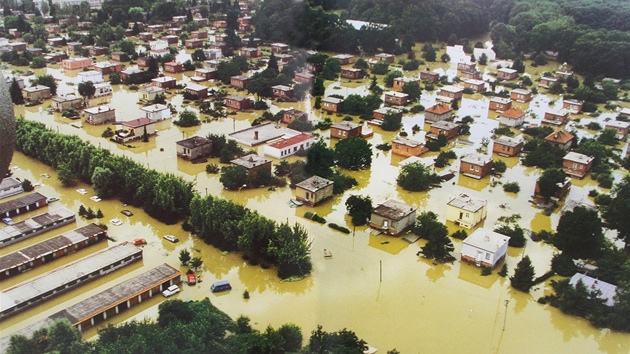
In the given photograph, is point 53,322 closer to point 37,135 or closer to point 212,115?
point 37,135

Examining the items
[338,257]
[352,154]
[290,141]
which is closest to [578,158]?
[352,154]

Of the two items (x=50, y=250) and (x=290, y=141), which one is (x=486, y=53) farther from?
(x=50, y=250)

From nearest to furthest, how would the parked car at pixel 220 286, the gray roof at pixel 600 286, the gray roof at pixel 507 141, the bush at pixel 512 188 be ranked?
the gray roof at pixel 600 286 < the parked car at pixel 220 286 < the bush at pixel 512 188 < the gray roof at pixel 507 141

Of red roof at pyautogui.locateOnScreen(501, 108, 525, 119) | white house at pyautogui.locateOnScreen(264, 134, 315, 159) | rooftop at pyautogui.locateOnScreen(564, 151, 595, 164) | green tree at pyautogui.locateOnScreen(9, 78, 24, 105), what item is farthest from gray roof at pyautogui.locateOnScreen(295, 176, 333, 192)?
green tree at pyautogui.locateOnScreen(9, 78, 24, 105)

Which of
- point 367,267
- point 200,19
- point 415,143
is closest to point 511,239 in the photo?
point 367,267

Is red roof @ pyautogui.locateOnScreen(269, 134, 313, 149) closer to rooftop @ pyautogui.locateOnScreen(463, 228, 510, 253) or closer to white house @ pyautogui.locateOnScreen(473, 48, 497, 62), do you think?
rooftop @ pyautogui.locateOnScreen(463, 228, 510, 253)

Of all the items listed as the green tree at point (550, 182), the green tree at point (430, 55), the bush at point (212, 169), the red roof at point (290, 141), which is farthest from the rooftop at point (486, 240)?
the green tree at point (430, 55)

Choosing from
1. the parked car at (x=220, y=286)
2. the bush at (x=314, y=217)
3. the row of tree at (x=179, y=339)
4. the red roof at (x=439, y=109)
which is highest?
the row of tree at (x=179, y=339)

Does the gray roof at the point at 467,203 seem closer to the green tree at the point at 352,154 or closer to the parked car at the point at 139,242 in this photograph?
the green tree at the point at 352,154
